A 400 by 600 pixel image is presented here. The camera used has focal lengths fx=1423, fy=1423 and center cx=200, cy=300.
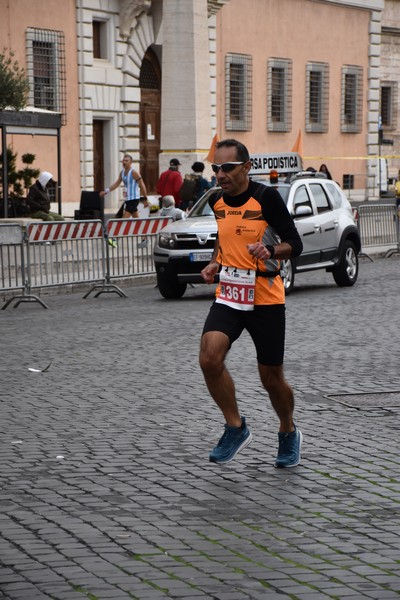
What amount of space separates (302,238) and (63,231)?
11.1 ft

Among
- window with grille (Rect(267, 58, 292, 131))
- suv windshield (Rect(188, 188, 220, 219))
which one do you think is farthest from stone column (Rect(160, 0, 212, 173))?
window with grille (Rect(267, 58, 292, 131))

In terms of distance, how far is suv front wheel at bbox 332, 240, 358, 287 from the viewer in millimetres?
20734

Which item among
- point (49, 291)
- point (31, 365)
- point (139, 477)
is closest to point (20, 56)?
point (49, 291)

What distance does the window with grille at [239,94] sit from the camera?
45.8m

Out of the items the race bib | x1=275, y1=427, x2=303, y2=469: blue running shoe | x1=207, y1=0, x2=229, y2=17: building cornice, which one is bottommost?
x1=275, y1=427, x2=303, y2=469: blue running shoe

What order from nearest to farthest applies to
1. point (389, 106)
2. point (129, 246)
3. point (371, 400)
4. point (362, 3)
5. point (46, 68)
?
point (371, 400) < point (129, 246) < point (46, 68) < point (362, 3) < point (389, 106)

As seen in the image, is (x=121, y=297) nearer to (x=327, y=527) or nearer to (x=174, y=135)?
(x=174, y=135)

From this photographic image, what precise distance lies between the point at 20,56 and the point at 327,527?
31.3 metres

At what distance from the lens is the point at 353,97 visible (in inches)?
2105

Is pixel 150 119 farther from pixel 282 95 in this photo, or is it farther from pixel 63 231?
pixel 63 231

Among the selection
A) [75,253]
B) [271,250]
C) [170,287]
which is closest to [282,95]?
[75,253]

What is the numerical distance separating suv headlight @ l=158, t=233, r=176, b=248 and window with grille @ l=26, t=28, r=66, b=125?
701 inches

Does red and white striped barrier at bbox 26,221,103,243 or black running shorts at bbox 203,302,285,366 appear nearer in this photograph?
black running shorts at bbox 203,302,285,366

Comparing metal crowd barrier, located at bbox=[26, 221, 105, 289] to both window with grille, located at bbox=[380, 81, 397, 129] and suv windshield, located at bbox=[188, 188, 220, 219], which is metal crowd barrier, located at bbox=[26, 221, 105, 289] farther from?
window with grille, located at bbox=[380, 81, 397, 129]
